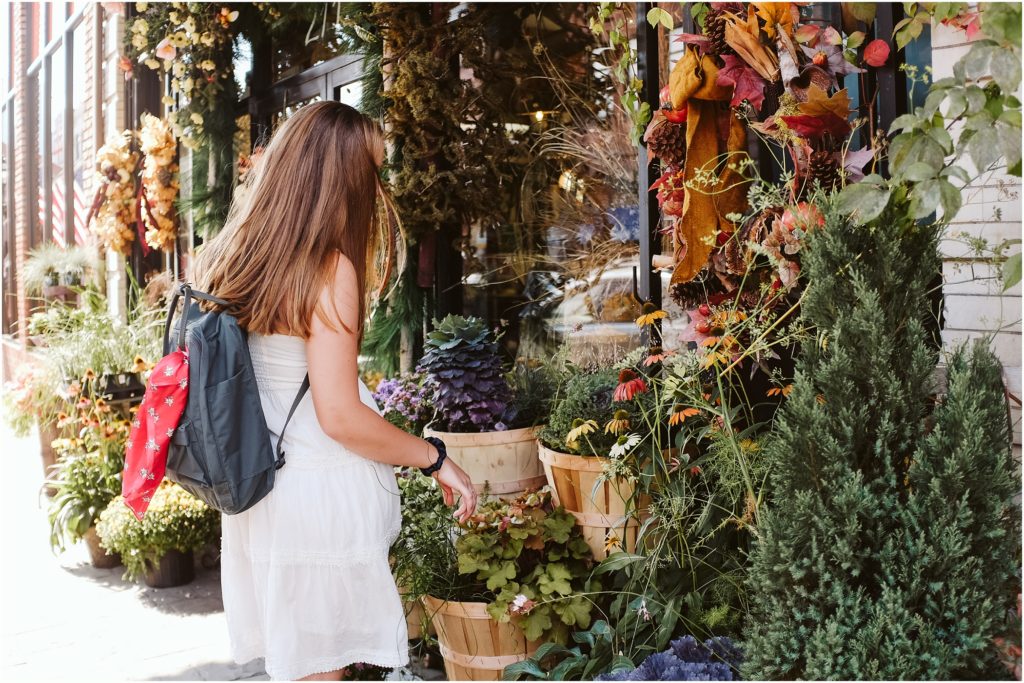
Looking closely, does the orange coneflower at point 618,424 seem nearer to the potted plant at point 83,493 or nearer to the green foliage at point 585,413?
the green foliage at point 585,413

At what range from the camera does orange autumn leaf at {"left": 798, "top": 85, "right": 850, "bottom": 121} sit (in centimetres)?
205

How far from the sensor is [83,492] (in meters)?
4.48

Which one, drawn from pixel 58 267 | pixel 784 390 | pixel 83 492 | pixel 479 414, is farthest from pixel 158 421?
pixel 58 267

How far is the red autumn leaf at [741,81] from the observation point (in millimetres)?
2246

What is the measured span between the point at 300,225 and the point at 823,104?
1.28 m

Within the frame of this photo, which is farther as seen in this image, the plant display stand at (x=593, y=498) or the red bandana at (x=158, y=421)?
the plant display stand at (x=593, y=498)

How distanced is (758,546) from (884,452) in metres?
0.33

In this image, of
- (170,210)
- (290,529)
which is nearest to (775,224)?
(290,529)

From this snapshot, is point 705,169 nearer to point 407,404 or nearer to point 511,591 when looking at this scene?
point 511,591

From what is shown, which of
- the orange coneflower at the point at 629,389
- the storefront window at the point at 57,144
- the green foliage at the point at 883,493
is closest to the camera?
the green foliage at the point at 883,493

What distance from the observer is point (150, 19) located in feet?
17.4

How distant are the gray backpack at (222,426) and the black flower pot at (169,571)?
257 cm

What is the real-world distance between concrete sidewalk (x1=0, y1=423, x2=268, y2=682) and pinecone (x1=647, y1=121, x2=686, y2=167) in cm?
247

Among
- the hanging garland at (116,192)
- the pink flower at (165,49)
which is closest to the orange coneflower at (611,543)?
the pink flower at (165,49)
